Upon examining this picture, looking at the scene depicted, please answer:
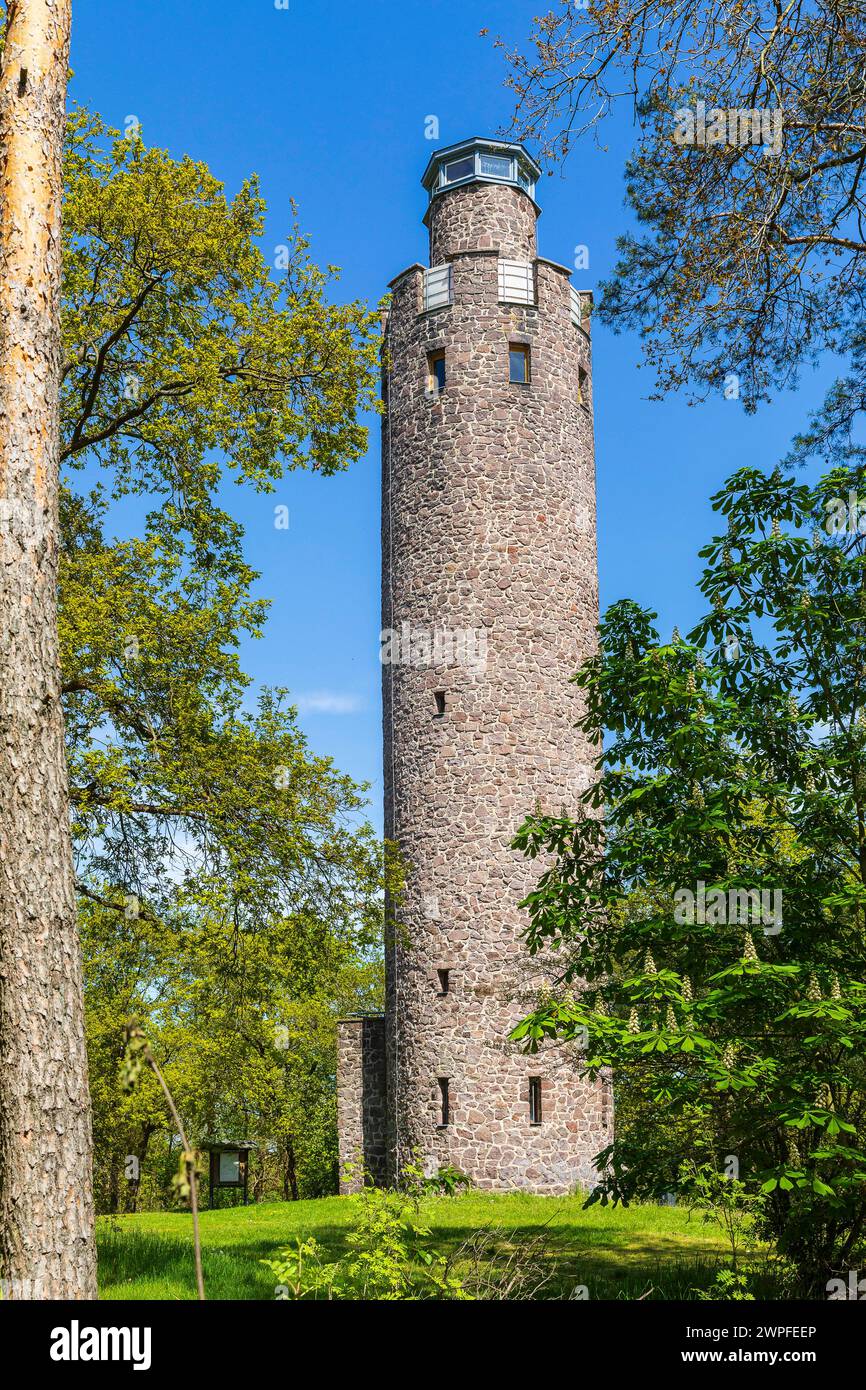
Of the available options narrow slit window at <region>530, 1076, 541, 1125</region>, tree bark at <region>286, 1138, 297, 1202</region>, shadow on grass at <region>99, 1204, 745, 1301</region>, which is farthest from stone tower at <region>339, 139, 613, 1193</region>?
tree bark at <region>286, 1138, 297, 1202</region>

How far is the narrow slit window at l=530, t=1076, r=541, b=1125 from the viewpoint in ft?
54.1

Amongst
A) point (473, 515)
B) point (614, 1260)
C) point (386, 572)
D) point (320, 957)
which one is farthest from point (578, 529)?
point (614, 1260)

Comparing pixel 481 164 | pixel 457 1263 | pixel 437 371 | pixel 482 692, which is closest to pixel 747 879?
pixel 457 1263

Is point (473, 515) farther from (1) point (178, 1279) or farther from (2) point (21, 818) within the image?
(2) point (21, 818)

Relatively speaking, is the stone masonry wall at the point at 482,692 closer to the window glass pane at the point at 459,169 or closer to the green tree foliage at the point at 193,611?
the window glass pane at the point at 459,169

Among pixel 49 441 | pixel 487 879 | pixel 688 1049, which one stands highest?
pixel 49 441

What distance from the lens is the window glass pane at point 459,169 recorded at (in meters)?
20.4

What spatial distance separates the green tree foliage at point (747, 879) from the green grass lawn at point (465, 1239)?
0.98 meters

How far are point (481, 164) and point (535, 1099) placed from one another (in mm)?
15380

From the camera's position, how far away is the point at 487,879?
55.3 ft

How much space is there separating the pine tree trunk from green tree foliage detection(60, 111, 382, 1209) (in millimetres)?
3489

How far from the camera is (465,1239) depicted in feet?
31.6

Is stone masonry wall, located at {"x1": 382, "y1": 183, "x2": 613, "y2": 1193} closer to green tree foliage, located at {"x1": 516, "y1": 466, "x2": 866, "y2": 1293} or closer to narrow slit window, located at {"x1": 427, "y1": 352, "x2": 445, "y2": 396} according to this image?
narrow slit window, located at {"x1": 427, "y1": 352, "x2": 445, "y2": 396}
